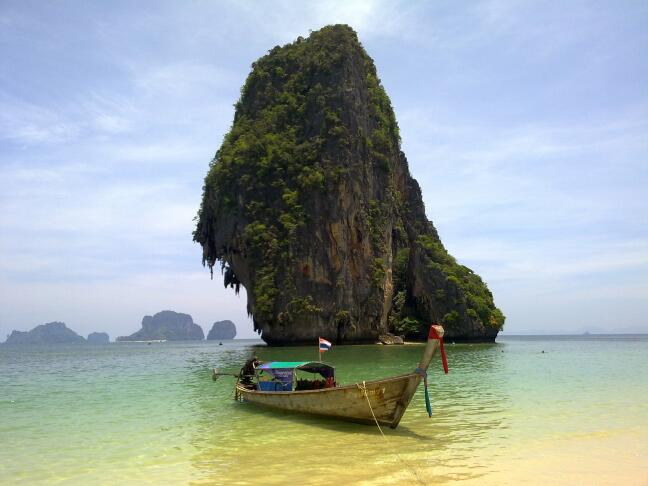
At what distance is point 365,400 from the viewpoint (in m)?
11.7

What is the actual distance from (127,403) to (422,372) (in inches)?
437

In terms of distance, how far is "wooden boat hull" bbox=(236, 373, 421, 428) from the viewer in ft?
37.3

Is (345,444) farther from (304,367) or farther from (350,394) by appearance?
(304,367)

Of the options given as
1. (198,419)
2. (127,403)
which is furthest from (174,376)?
(198,419)

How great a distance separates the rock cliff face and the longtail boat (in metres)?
34.0

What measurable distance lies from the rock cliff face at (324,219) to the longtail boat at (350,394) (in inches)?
1337

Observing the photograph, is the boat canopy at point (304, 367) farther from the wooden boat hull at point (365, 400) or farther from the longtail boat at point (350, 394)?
the wooden boat hull at point (365, 400)

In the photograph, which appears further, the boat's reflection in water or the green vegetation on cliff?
the green vegetation on cliff

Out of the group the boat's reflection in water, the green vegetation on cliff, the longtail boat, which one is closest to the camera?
the boat's reflection in water

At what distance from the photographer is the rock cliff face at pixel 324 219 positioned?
167 ft

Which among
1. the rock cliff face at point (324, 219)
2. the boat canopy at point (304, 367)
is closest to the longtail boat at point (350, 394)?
the boat canopy at point (304, 367)

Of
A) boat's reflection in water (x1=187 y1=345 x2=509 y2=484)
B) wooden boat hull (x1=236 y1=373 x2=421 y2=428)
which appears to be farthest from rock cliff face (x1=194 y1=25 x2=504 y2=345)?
wooden boat hull (x1=236 y1=373 x2=421 y2=428)

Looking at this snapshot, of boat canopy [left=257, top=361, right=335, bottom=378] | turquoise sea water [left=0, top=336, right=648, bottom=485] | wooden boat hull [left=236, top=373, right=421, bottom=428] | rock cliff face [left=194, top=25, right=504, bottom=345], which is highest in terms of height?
rock cliff face [left=194, top=25, right=504, bottom=345]

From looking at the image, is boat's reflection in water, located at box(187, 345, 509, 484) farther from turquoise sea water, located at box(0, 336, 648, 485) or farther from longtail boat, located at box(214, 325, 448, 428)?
longtail boat, located at box(214, 325, 448, 428)
